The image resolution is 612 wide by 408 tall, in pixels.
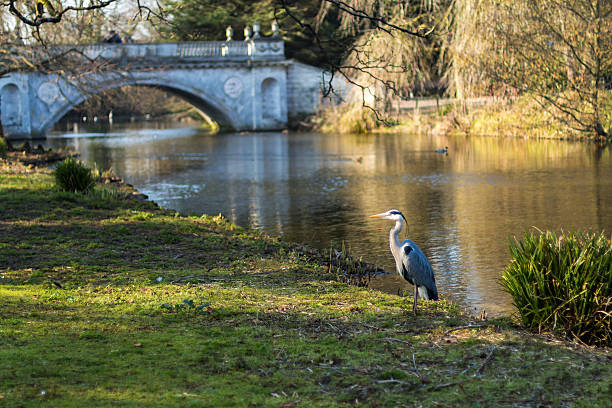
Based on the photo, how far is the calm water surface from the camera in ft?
38.8

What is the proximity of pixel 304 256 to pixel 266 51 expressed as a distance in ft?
126

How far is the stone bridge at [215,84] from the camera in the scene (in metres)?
42.1

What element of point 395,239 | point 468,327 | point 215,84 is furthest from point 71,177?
point 215,84

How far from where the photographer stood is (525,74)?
27469 millimetres

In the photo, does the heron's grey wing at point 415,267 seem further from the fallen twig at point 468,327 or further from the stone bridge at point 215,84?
the stone bridge at point 215,84

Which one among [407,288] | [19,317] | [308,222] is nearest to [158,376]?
[19,317]

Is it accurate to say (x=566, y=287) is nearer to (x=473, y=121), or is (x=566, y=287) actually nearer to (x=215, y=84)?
(x=473, y=121)

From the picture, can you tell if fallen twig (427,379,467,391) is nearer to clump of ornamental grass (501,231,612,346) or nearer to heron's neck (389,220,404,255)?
clump of ornamental grass (501,231,612,346)

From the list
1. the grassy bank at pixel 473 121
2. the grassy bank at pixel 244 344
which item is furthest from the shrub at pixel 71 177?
the grassy bank at pixel 473 121

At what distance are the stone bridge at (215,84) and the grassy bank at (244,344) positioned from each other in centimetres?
3496

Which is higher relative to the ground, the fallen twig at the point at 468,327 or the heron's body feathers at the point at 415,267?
the heron's body feathers at the point at 415,267

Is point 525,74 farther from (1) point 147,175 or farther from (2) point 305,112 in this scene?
(2) point 305,112

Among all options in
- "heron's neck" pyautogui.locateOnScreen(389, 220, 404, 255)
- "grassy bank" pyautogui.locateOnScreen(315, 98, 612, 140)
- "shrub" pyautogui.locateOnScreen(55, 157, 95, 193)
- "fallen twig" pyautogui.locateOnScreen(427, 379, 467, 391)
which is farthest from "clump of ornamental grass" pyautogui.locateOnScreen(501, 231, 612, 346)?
"grassy bank" pyautogui.locateOnScreen(315, 98, 612, 140)

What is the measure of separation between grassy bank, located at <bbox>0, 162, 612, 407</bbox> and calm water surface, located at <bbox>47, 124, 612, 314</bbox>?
2.12 m
